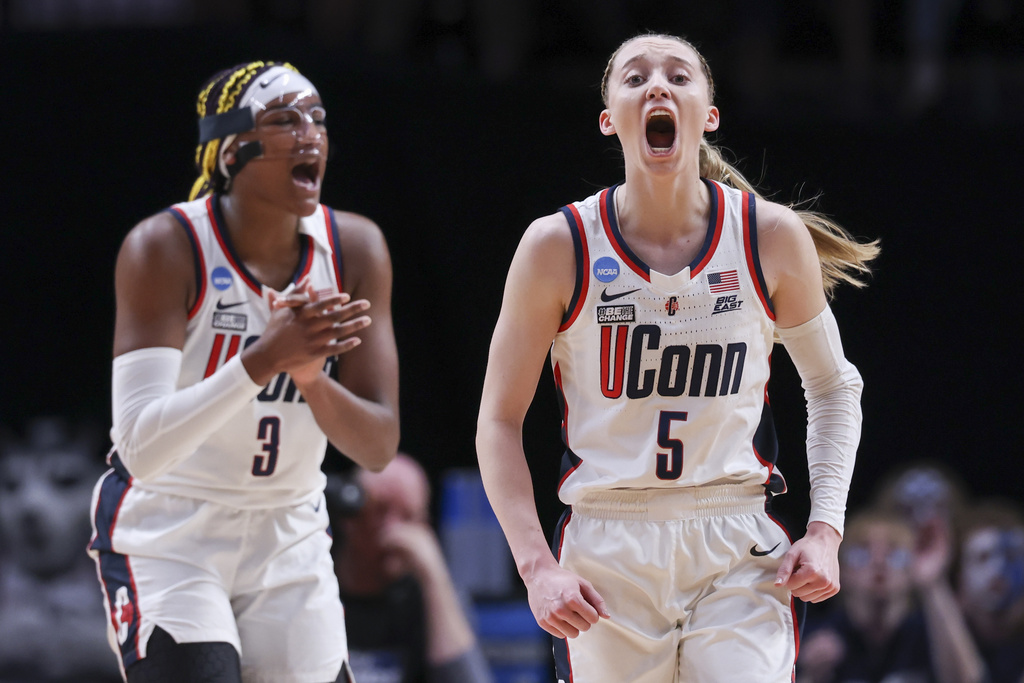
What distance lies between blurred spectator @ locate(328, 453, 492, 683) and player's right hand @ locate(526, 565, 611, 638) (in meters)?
3.27

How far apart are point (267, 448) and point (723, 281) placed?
1.14 metres

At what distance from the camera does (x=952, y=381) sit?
6.28 meters

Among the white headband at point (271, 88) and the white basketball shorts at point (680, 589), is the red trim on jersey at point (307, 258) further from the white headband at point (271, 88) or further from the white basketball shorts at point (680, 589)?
the white basketball shorts at point (680, 589)

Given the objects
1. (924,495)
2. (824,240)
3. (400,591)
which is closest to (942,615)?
(924,495)

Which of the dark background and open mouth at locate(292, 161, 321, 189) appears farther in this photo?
the dark background

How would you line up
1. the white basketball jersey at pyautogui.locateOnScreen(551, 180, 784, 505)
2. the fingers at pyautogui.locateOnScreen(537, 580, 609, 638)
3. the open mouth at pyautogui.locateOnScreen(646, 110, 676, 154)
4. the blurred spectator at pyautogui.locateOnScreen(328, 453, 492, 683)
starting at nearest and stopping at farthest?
the fingers at pyautogui.locateOnScreen(537, 580, 609, 638), the white basketball jersey at pyautogui.locateOnScreen(551, 180, 784, 505), the open mouth at pyautogui.locateOnScreen(646, 110, 676, 154), the blurred spectator at pyautogui.locateOnScreen(328, 453, 492, 683)

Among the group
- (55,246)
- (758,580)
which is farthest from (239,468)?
(55,246)

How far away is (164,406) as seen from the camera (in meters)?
2.71

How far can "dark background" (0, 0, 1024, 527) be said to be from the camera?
5.80 m

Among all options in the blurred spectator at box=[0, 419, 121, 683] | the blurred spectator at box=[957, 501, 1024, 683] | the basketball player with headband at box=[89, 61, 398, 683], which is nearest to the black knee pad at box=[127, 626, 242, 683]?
the basketball player with headband at box=[89, 61, 398, 683]

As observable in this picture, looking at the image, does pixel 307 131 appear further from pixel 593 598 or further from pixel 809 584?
pixel 809 584

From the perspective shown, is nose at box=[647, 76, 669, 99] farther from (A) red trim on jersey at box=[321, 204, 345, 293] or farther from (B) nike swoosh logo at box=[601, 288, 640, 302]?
(A) red trim on jersey at box=[321, 204, 345, 293]

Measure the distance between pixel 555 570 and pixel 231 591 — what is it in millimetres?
904

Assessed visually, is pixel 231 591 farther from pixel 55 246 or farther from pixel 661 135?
pixel 55 246
